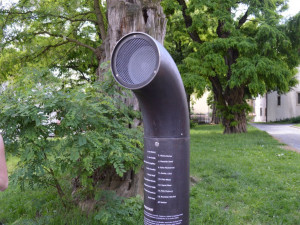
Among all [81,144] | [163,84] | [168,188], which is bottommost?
[168,188]

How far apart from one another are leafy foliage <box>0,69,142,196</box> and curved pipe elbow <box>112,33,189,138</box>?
102cm

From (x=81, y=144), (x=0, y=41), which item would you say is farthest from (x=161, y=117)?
(x=0, y=41)

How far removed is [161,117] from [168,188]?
0.61 m

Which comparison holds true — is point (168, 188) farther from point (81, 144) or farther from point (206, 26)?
point (206, 26)

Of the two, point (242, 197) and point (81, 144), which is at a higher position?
point (81, 144)

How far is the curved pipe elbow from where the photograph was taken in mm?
2426

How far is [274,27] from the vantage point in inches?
630

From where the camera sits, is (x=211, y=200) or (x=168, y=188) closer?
(x=168, y=188)

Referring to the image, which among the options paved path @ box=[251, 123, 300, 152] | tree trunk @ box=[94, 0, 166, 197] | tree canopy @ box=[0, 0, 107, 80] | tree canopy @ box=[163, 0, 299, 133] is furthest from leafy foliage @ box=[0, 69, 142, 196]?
tree canopy @ box=[163, 0, 299, 133]

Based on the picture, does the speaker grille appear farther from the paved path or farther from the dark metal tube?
the paved path

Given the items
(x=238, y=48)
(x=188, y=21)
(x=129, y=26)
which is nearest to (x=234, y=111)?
(x=238, y=48)

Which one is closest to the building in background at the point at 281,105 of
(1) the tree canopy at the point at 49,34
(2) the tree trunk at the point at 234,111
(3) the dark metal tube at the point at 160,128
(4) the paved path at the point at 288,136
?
(4) the paved path at the point at 288,136

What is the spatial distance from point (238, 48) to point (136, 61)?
14.3m

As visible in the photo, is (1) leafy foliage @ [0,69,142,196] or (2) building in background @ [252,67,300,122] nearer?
(1) leafy foliage @ [0,69,142,196]
